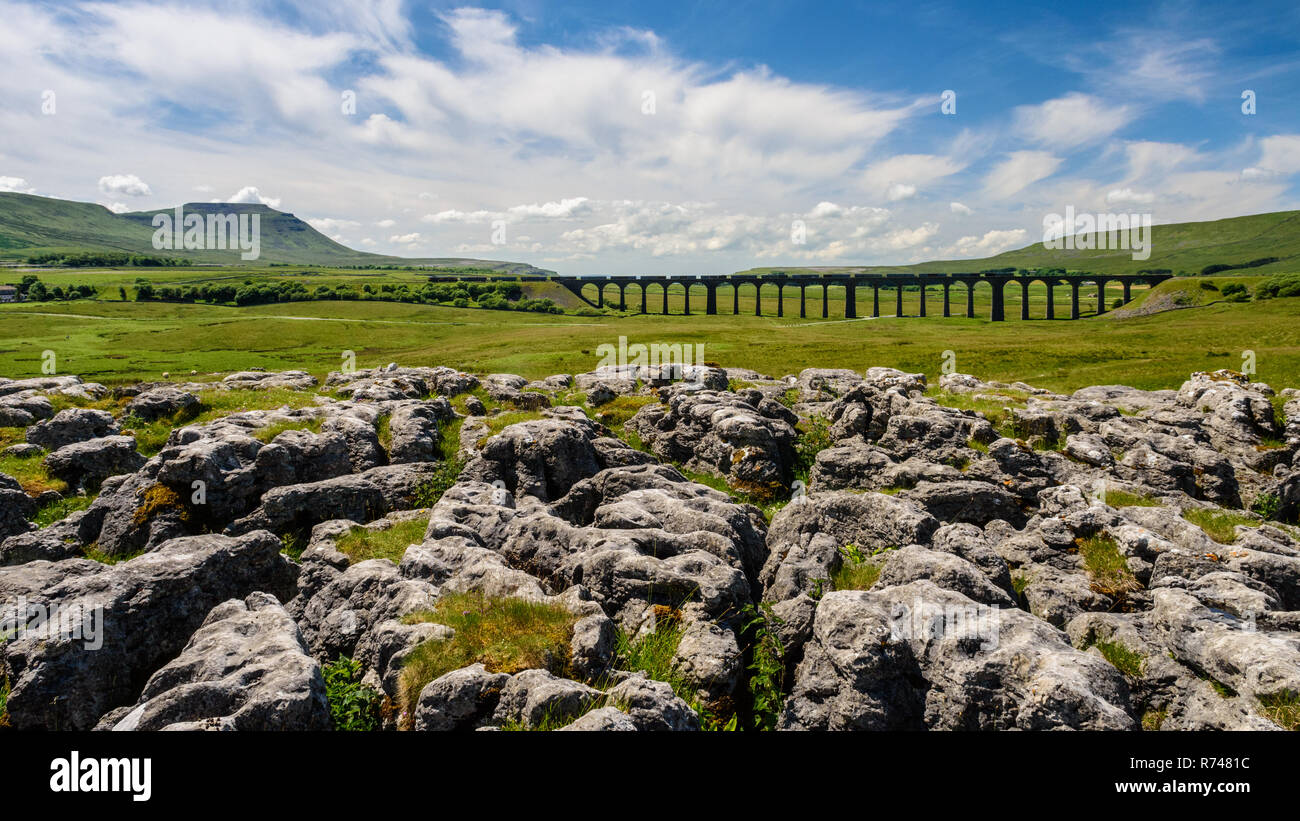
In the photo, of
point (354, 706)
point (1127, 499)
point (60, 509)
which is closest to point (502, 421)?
point (60, 509)

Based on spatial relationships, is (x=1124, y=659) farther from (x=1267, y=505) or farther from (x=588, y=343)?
(x=588, y=343)

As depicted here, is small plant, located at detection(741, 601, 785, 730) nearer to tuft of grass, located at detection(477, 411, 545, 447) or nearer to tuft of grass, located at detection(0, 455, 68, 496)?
tuft of grass, located at detection(477, 411, 545, 447)

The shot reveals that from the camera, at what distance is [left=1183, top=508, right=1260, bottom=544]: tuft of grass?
1810 cm

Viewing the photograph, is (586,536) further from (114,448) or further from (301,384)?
(301,384)

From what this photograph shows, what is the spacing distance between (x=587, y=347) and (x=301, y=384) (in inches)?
1974

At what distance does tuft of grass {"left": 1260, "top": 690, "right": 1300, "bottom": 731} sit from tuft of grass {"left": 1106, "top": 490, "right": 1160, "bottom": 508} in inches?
416

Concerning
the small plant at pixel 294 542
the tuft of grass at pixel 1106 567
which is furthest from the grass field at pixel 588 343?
the small plant at pixel 294 542

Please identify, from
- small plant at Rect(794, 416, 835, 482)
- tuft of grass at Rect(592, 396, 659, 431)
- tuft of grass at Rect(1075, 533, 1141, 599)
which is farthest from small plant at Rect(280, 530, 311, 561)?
tuft of grass at Rect(1075, 533, 1141, 599)

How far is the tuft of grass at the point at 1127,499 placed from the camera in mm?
19842

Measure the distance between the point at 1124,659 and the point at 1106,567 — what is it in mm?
4585

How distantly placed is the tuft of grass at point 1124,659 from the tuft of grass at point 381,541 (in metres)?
15.8

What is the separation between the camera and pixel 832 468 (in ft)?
80.3

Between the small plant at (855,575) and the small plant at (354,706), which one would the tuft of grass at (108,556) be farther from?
the small plant at (855,575)

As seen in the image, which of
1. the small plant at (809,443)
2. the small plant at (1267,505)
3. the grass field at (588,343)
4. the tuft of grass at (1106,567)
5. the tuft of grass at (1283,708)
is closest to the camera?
the tuft of grass at (1283,708)
